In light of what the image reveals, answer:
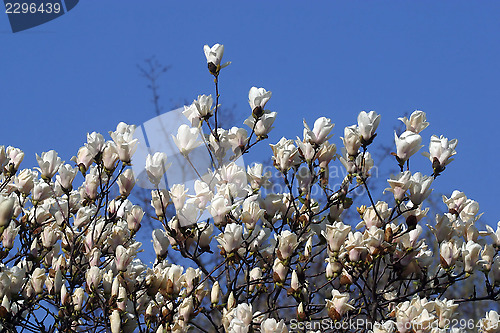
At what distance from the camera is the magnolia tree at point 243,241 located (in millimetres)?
2877

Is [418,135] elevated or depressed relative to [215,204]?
elevated

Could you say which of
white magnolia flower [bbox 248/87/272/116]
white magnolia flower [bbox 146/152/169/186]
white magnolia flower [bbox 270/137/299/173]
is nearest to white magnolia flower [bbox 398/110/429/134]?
white magnolia flower [bbox 270/137/299/173]

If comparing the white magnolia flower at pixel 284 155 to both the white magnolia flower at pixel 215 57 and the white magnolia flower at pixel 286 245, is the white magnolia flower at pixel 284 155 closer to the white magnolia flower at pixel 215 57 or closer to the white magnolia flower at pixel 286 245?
the white magnolia flower at pixel 286 245

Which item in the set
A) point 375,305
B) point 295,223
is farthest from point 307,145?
point 375,305

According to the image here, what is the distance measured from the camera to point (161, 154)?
2982 mm

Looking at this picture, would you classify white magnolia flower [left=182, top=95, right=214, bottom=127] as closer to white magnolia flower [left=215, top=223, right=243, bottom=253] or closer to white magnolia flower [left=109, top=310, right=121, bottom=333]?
white magnolia flower [left=215, top=223, right=243, bottom=253]

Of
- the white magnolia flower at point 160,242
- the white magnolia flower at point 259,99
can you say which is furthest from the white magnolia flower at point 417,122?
the white magnolia flower at point 160,242

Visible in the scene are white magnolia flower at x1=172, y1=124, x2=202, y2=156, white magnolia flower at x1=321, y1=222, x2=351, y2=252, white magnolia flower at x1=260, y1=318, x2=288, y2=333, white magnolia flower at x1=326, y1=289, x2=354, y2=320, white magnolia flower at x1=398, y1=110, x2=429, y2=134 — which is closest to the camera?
white magnolia flower at x1=260, y1=318, x2=288, y2=333

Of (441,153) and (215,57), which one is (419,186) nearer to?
(441,153)

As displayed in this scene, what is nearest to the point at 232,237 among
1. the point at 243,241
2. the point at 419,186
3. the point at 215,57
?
the point at 243,241

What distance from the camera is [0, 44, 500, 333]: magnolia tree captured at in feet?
9.44

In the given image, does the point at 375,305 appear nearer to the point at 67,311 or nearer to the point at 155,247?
the point at 155,247

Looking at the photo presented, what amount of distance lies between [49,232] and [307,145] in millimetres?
1476

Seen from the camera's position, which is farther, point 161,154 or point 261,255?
point 261,255
